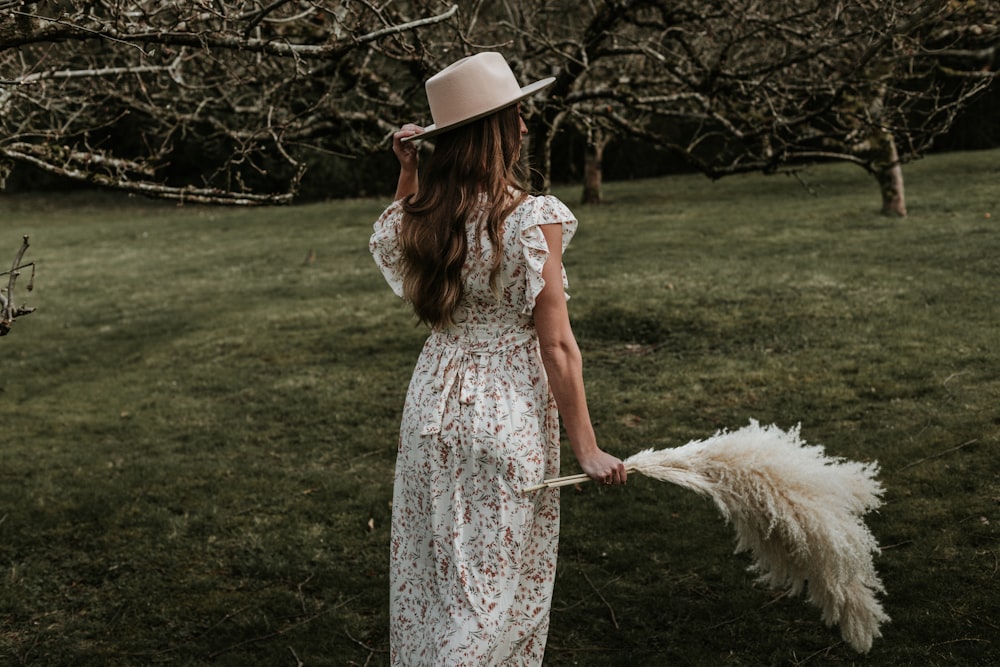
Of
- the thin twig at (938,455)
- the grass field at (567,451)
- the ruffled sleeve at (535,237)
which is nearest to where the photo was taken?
the ruffled sleeve at (535,237)

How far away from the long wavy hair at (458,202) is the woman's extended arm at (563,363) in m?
0.16

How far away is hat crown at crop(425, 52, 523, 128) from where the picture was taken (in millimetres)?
2990

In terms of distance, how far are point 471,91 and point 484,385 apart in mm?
901

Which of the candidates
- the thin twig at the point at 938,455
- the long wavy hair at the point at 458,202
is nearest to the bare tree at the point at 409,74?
the long wavy hair at the point at 458,202

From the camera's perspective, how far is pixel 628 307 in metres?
10.3

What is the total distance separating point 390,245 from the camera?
3.31 m

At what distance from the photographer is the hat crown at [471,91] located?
2.99 metres

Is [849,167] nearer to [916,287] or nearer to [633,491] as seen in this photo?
[916,287]

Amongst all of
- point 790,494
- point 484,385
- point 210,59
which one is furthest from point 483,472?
point 210,59

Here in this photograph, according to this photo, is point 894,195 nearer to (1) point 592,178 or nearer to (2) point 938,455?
(1) point 592,178

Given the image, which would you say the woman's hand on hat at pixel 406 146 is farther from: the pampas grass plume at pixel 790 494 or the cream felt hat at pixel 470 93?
the pampas grass plume at pixel 790 494

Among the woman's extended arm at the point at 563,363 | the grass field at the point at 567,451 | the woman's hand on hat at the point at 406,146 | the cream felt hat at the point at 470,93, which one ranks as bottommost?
the grass field at the point at 567,451

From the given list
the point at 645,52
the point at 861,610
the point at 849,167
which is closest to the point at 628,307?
the point at 645,52

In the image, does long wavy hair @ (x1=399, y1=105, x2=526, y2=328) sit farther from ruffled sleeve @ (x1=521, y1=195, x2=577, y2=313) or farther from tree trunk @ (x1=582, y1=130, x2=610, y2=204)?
tree trunk @ (x1=582, y1=130, x2=610, y2=204)
